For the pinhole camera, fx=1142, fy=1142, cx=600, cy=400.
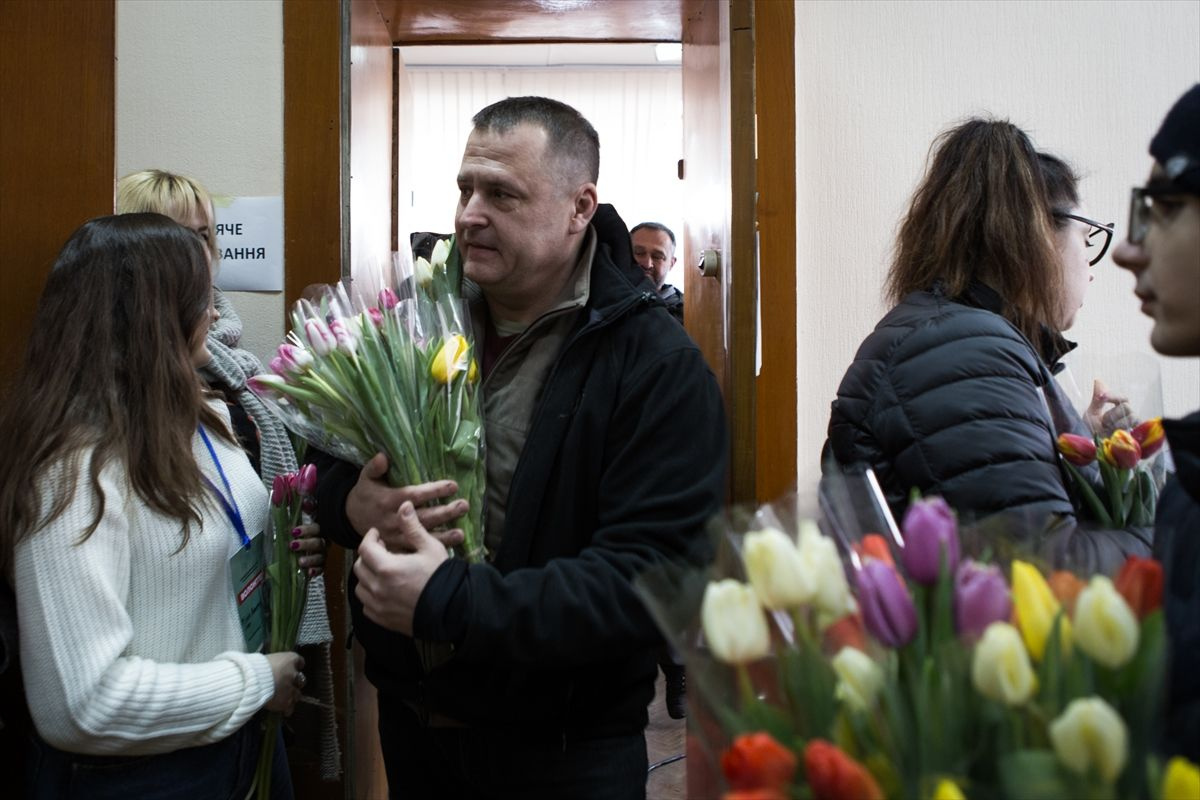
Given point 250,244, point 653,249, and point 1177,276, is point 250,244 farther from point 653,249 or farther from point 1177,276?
point 653,249

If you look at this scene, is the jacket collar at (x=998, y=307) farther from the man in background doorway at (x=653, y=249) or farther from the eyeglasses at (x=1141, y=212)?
the man in background doorway at (x=653, y=249)

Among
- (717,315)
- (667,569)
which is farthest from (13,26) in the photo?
(667,569)

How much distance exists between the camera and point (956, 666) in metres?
0.70

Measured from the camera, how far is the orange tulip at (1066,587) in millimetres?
728

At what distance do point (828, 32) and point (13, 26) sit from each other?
1985mm

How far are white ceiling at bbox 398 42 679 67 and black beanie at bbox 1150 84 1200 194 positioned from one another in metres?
5.66

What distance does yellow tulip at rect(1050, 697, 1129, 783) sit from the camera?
63cm

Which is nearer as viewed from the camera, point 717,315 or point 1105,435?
point 1105,435

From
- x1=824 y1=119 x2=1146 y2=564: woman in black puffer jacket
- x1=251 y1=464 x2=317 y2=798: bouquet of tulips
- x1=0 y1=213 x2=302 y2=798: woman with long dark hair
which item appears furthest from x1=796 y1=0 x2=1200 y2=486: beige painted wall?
x1=0 y1=213 x2=302 y2=798: woman with long dark hair

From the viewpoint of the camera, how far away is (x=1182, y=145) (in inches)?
34.8

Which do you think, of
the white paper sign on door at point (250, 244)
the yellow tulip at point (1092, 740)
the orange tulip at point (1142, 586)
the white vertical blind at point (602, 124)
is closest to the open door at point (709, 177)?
the white paper sign on door at point (250, 244)

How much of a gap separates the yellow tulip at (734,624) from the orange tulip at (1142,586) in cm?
23

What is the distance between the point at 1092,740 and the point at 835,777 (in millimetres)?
142

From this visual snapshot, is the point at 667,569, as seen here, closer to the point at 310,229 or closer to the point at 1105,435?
the point at 1105,435
